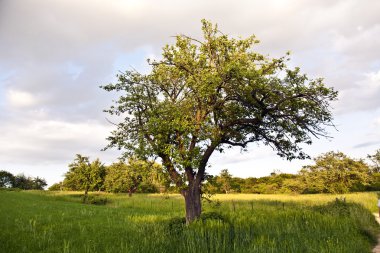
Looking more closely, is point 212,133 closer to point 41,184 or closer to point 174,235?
point 174,235

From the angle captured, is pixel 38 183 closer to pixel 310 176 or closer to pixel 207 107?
pixel 310 176

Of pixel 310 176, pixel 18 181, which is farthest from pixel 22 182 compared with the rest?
pixel 310 176

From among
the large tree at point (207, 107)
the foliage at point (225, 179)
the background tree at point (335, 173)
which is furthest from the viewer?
the foliage at point (225, 179)

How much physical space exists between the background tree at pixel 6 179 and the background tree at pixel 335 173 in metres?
122

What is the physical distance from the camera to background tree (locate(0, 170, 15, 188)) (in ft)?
431

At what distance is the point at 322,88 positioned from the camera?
1591 cm

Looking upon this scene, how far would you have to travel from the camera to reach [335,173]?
56.0 metres

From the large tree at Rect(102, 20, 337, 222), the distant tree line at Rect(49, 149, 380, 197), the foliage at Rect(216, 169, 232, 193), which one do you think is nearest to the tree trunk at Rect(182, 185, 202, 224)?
the large tree at Rect(102, 20, 337, 222)

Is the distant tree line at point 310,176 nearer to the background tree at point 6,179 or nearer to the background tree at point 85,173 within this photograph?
the background tree at point 85,173

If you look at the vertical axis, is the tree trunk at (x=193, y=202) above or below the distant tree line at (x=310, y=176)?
below

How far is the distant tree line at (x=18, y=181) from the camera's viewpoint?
13250 centimetres

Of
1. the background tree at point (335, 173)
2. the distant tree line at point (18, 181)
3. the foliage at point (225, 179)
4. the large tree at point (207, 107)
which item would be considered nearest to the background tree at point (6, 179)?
the distant tree line at point (18, 181)

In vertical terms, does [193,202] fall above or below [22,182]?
below

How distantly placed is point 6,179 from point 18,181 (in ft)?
20.8
